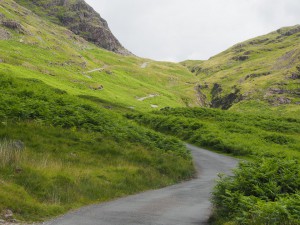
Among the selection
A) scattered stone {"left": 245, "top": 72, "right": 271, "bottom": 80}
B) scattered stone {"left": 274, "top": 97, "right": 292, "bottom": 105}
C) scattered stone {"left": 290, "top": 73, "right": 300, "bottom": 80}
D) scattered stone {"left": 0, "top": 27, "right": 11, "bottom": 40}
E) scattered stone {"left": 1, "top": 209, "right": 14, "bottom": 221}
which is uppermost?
scattered stone {"left": 0, "top": 27, "right": 11, "bottom": 40}

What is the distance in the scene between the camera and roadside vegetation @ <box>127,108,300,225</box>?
12.0 metres

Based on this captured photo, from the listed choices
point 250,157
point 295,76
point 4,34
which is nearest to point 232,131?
point 250,157

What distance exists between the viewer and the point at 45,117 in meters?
28.7

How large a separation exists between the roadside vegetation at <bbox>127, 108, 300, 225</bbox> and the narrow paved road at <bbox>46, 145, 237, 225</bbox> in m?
2.03

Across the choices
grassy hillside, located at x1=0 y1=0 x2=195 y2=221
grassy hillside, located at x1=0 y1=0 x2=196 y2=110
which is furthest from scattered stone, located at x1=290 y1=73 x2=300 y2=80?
grassy hillside, located at x1=0 y1=0 x2=195 y2=221

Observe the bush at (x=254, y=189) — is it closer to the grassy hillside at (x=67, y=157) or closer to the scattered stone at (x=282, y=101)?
the grassy hillside at (x=67, y=157)

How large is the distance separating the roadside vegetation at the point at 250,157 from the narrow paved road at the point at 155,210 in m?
2.03

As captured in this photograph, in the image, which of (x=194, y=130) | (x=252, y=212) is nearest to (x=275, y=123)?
(x=194, y=130)

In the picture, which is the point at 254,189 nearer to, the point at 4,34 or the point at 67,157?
the point at 67,157

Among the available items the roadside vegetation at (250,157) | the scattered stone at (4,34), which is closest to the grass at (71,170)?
the roadside vegetation at (250,157)

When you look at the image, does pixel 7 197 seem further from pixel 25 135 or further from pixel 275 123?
pixel 275 123

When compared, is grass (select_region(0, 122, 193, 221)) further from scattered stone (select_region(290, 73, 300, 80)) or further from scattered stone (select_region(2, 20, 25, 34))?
scattered stone (select_region(2, 20, 25, 34))

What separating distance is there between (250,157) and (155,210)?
29.1m

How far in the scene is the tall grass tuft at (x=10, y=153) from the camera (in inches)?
713
